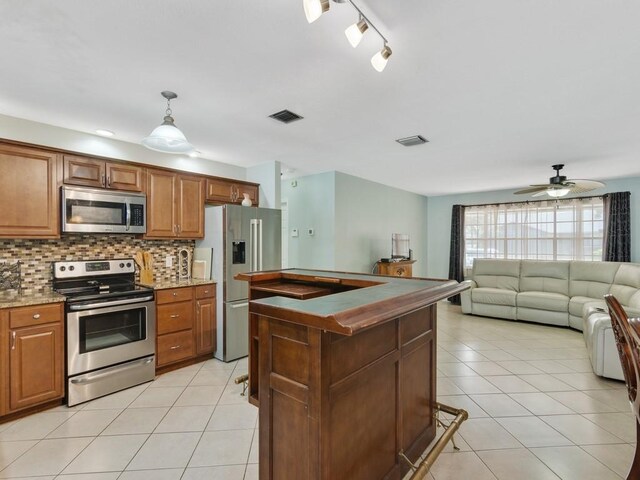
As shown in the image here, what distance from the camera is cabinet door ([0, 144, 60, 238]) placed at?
8.44ft

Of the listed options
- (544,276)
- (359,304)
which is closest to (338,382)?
(359,304)

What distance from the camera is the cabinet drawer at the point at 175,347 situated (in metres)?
3.27

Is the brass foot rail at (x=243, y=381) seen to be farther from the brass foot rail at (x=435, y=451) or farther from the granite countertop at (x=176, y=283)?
the brass foot rail at (x=435, y=451)

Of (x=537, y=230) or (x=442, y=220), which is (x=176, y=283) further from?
(x=537, y=230)

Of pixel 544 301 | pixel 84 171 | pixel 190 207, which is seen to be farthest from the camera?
pixel 544 301

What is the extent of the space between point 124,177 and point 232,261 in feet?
4.61

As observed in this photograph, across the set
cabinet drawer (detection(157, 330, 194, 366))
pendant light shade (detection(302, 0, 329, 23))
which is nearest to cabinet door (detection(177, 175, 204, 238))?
cabinet drawer (detection(157, 330, 194, 366))

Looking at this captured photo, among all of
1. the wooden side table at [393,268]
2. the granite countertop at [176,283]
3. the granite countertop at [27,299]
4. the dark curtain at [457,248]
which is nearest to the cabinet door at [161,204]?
the granite countertop at [176,283]

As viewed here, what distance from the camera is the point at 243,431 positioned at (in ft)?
7.59

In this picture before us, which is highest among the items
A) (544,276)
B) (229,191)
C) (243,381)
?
(229,191)

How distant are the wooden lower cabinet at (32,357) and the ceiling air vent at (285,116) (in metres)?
2.41

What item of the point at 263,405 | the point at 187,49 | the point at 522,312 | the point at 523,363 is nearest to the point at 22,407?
the point at 263,405

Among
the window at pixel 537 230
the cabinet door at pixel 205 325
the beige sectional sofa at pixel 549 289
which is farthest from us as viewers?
the window at pixel 537 230

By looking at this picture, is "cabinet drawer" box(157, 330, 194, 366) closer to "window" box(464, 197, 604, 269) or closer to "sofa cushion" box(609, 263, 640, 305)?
"sofa cushion" box(609, 263, 640, 305)
